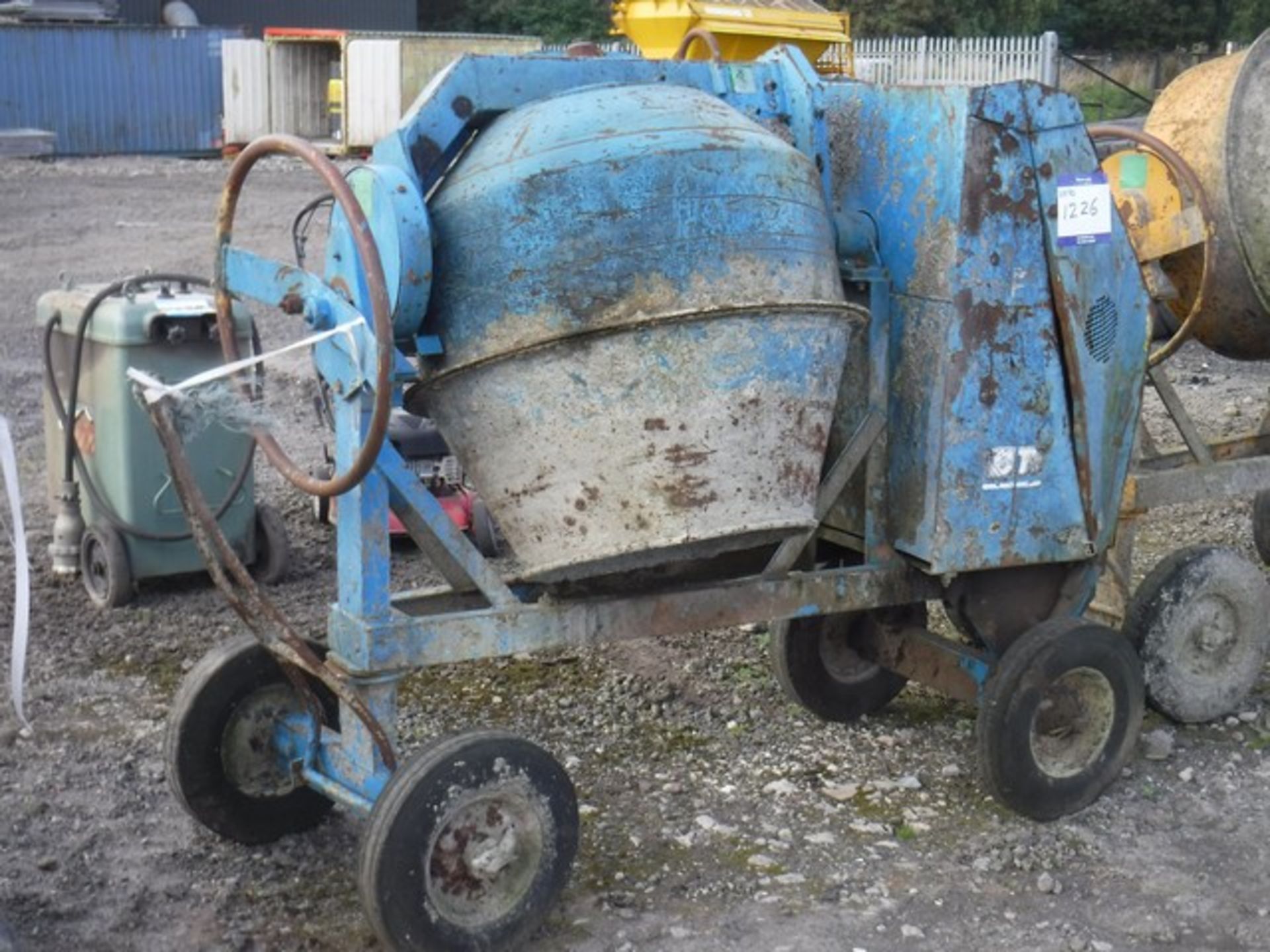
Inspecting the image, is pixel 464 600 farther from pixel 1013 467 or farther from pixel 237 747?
pixel 1013 467

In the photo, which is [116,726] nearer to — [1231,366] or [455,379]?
[455,379]

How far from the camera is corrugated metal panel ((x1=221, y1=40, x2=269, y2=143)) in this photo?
26.4 m

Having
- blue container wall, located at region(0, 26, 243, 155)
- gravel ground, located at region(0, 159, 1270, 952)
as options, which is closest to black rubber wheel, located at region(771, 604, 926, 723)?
gravel ground, located at region(0, 159, 1270, 952)

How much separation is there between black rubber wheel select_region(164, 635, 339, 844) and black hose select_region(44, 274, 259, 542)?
6.28ft

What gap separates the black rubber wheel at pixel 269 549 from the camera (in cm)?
643

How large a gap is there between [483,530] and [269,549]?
79 cm

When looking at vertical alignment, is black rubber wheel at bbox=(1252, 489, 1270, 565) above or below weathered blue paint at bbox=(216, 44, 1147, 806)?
below

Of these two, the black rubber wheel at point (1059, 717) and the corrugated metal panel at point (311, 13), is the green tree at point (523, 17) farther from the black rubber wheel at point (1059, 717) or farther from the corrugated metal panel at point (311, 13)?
the black rubber wheel at point (1059, 717)

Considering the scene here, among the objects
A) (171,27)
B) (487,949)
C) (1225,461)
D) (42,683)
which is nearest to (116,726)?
(42,683)

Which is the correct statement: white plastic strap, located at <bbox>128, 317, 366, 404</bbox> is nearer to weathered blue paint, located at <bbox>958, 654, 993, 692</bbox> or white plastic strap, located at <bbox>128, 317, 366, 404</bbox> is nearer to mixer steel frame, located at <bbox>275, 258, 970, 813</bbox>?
mixer steel frame, located at <bbox>275, 258, 970, 813</bbox>

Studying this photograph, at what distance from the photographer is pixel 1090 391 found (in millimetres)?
4559

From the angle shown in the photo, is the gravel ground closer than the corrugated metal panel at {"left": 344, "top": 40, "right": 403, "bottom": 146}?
Yes

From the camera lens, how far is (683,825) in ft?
14.8

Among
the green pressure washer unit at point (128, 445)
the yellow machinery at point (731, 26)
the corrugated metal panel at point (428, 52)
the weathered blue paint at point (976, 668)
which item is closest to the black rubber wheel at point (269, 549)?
the green pressure washer unit at point (128, 445)
